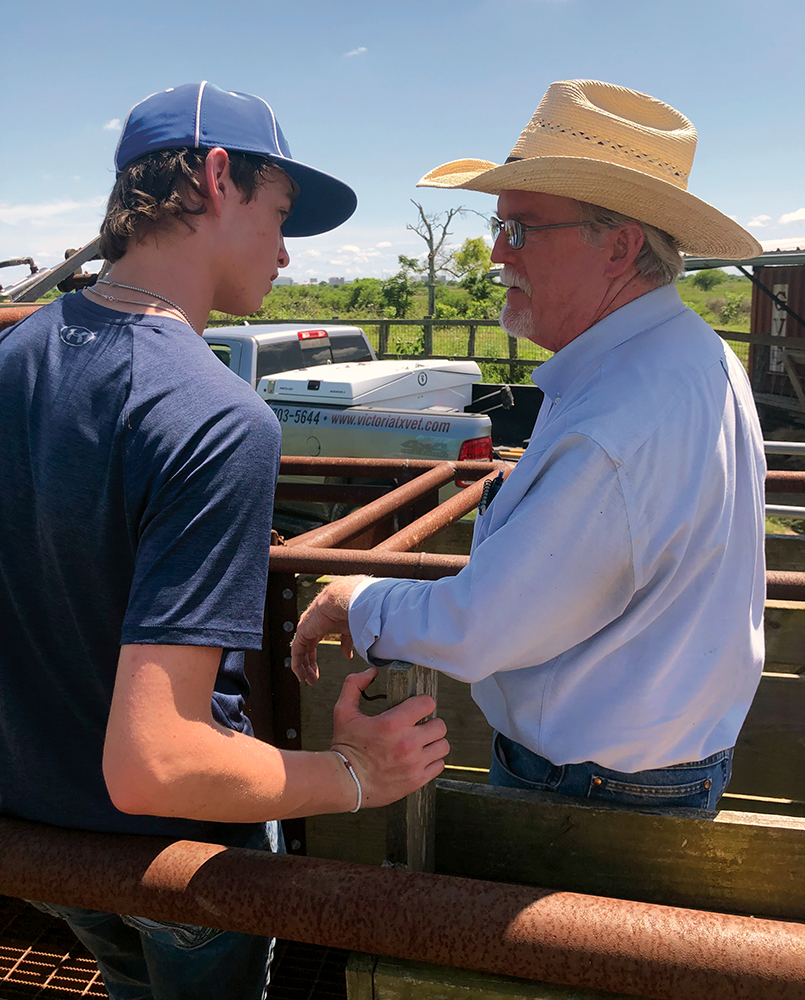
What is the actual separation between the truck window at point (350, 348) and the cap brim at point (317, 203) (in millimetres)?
6342

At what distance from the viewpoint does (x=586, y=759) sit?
4.29 feet

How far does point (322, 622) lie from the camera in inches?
59.4

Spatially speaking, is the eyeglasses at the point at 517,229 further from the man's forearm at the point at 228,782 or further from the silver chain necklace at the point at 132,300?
the man's forearm at the point at 228,782

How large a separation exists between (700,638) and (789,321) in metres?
14.2

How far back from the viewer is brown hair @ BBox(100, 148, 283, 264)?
1283 millimetres

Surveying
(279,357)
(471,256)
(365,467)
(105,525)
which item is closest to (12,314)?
(105,525)

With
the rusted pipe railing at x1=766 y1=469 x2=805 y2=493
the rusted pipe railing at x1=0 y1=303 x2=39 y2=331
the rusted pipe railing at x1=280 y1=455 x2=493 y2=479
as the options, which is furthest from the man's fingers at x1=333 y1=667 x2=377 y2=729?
the rusted pipe railing at x1=766 y1=469 x2=805 y2=493

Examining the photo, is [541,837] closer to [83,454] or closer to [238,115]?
[83,454]

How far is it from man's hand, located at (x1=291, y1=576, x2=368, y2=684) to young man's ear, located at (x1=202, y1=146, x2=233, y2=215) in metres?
0.67

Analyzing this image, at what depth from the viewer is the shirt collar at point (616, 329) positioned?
1413 millimetres

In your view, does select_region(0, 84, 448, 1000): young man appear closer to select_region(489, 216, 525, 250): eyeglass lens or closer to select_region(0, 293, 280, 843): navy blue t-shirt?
select_region(0, 293, 280, 843): navy blue t-shirt

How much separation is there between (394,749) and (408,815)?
97 millimetres

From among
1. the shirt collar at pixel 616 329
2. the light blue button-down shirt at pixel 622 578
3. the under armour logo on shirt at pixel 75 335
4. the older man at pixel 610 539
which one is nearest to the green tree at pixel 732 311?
the older man at pixel 610 539

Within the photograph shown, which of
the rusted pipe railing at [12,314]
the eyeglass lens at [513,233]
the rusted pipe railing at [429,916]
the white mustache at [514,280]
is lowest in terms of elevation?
the rusted pipe railing at [429,916]
